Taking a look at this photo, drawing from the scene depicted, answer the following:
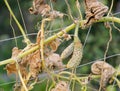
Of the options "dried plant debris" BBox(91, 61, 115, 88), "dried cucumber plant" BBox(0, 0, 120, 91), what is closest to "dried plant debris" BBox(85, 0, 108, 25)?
"dried cucumber plant" BBox(0, 0, 120, 91)

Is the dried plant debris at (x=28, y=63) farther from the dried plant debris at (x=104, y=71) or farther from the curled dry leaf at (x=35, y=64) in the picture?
the dried plant debris at (x=104, y=71)

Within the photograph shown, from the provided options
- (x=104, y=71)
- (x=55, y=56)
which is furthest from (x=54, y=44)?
(x=104, y=71)

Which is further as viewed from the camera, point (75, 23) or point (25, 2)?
point (25, 2)

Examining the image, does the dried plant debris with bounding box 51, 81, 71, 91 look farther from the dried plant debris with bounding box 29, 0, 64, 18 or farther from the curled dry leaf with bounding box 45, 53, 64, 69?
the dried plant debris with bounding box 29, 0, 64, 18

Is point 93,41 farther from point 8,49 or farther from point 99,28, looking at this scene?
point 8,49

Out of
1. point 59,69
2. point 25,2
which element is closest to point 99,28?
point 25,2

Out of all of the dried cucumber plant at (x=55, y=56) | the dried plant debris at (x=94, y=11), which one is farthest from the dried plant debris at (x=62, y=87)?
the dried plant debris at (x=94, y=11)
